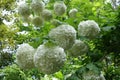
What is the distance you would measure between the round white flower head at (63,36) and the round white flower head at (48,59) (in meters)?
0.09

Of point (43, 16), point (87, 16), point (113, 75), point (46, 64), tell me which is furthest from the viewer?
point (113, 75)

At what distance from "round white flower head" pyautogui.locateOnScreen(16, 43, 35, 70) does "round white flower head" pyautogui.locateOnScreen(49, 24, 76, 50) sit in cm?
17

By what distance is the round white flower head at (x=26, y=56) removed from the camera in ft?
6.41

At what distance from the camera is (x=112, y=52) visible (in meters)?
2.83

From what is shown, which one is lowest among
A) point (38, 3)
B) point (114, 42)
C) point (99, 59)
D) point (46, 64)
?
point (46, 64)

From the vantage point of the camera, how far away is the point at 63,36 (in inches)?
80.3

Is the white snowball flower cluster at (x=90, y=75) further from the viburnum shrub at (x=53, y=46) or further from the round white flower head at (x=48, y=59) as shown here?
the round white flower head at (x=48, y=59)

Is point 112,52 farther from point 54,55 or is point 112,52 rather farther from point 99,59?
point 54,55

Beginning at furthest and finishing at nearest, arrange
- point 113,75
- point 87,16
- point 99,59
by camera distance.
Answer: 1. point 113,75
2. point 87,16
3. point 99,59

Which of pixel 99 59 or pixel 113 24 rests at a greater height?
pixel 113 24

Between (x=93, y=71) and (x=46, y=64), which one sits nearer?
(x=46, y=64)

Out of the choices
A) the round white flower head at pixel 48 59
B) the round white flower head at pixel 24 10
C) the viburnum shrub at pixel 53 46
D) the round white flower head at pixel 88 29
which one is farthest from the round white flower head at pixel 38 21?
A: the round white flower head at pixel 48 59

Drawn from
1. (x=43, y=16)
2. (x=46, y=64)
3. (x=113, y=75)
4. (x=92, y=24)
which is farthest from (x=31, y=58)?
(x=113, y=75)

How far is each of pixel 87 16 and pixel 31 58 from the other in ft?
3.21
